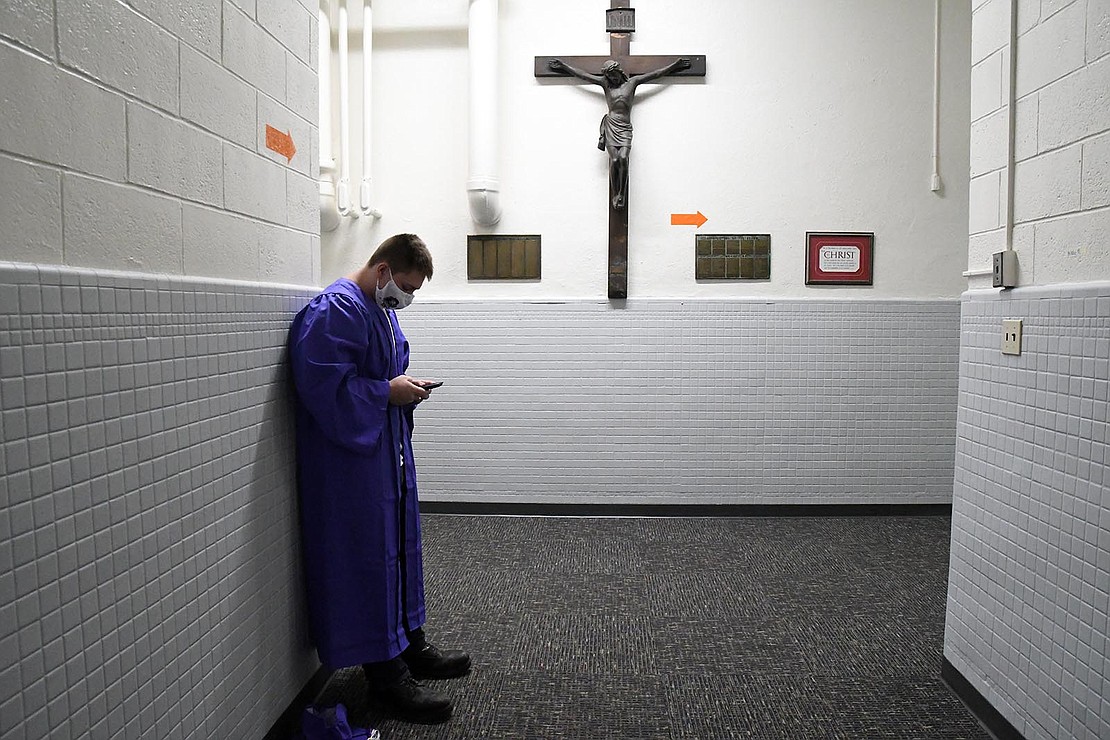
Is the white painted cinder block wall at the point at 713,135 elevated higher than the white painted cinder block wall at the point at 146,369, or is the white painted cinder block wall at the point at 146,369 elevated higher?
the white painted cinder block wall at the point at 713,135

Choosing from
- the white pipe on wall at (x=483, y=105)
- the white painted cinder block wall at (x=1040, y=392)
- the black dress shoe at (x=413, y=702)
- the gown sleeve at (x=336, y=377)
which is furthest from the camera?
the white pipe on wall at (x=483, y=105)

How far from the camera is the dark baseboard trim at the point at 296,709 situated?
72.4 inches

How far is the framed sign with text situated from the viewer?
3.83 metres

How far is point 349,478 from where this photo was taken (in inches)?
73.9

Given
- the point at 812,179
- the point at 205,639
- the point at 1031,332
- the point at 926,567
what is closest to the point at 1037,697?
the point at 1031,332

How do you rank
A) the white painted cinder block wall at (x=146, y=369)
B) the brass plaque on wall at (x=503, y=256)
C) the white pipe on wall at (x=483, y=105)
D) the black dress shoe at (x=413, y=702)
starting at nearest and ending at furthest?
A: the white painted cinder block wall at (x=146, y=369) → the black dress shoe at (x=413, y=702) → the white pipe on wall at (x=483, y=105) → the brass plaque on wall at (x=503, y=256)

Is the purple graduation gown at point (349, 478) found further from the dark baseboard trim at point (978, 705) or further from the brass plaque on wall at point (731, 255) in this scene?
the brass plaque on wall at point (731, 255)

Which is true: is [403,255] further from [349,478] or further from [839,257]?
[839,257]

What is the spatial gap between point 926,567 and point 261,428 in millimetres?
2839

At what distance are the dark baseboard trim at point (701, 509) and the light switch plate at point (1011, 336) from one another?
2.15 m

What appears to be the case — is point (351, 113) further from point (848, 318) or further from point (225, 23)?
point (848, 318)

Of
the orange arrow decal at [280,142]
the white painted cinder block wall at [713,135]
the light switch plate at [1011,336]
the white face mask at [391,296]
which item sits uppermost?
the white painted cinder block wall at [713,135]

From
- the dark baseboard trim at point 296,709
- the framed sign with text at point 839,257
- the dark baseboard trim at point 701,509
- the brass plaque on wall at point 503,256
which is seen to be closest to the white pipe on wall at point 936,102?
the framed sign with text at point 839,257

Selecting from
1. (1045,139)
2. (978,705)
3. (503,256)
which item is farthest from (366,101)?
(978,705)
